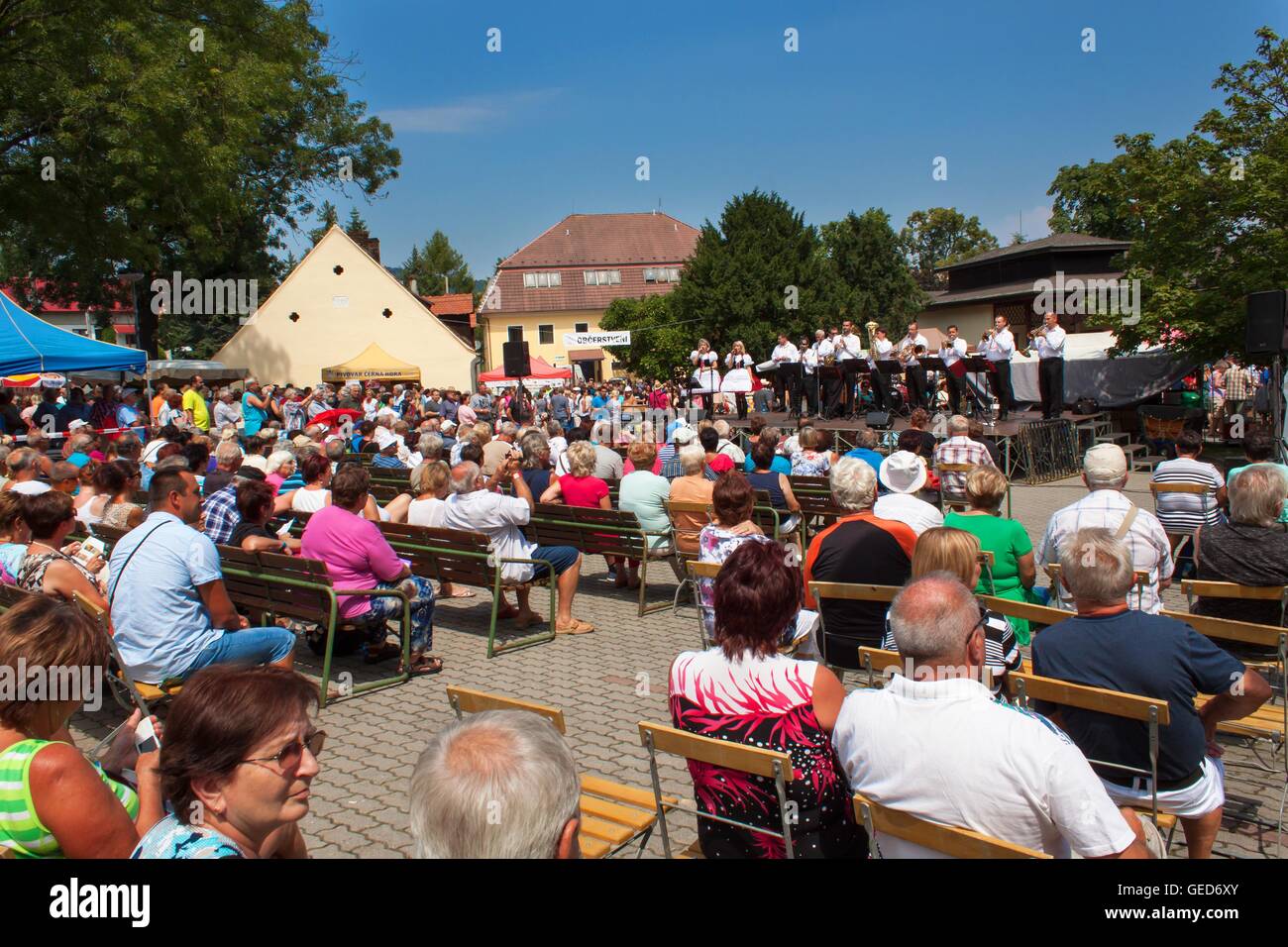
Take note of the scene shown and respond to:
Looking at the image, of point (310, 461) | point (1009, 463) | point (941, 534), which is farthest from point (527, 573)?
point (1009, 463)

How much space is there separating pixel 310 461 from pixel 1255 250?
17.2 m

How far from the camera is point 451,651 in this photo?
7086mm

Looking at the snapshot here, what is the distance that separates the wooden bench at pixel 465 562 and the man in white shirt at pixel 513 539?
7cm

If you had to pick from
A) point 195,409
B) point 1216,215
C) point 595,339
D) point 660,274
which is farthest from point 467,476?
point 660,274

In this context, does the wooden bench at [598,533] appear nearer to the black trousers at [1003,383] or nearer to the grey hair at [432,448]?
the grey hair at [432,448]

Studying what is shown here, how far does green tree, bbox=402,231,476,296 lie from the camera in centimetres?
10319

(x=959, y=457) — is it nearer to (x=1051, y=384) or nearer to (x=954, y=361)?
(x=954, y=361)

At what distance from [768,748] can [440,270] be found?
106 meters

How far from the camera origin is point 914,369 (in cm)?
1841

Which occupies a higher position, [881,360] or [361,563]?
[881,360]

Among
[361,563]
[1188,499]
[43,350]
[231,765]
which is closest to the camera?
[231,765]

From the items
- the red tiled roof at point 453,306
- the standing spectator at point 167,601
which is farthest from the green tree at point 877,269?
the standing spectator at point 167,601

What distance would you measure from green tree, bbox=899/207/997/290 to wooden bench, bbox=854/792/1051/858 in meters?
85.3
